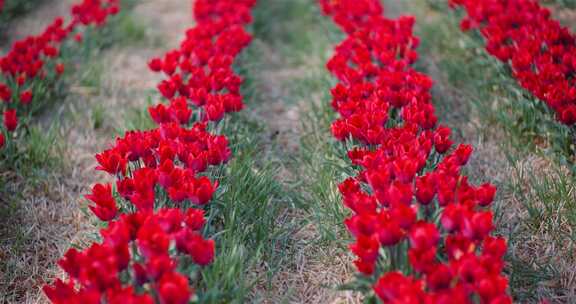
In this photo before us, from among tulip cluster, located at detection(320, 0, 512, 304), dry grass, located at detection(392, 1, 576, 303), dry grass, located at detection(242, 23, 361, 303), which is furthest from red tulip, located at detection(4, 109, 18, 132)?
dry grass, located at detection(392, 1, 576, 303)

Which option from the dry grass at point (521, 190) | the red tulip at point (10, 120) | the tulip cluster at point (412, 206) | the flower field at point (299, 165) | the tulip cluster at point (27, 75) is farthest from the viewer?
the tulip cluster at point (27, 75)

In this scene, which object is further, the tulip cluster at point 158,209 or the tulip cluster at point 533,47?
the tulip cluster at point 533,47

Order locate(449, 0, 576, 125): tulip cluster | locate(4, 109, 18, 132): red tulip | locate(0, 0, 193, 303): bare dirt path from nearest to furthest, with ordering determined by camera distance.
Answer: locate(0, 0, 193, 303): bare dirt path → locate(449, 0, 576, 125): tulip cluster → locate(4, 109, 18, 132): red tulip

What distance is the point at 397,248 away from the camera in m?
2.05

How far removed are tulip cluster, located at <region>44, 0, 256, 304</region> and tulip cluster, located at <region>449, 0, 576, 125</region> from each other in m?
1.61

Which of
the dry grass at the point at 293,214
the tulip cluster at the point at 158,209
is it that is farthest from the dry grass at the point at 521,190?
the tulip cluster at the point at 158,209

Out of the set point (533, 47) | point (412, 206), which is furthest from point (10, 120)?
point (533, 47)

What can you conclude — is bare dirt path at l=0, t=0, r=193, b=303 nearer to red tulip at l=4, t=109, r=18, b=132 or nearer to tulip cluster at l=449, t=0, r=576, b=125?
red tulip at l=4, t=109, r=18, b=132

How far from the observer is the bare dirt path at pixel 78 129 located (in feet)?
9.17

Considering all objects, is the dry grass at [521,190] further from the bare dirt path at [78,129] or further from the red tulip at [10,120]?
the red tulip at [10,120]

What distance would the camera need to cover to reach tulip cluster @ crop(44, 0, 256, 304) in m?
1.85

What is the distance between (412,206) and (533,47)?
1885 millimetres

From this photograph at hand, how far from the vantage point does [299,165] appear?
11.2ft

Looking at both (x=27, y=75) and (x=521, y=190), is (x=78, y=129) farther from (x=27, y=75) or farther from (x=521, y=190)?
(x=521, y=190)
